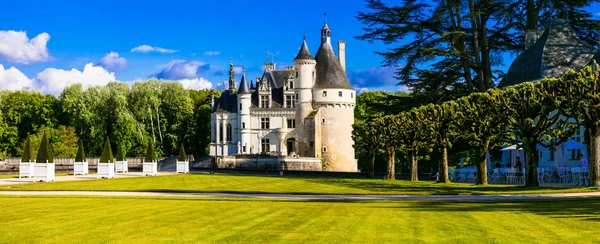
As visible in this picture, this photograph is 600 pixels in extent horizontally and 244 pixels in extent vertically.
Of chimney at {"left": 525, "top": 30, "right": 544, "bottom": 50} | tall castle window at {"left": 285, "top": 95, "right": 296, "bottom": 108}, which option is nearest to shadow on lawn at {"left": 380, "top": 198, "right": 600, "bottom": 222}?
chimney at {"left": 525, "top": 30, "right": 544, "bottom": 50}

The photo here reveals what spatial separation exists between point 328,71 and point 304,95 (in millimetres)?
3683

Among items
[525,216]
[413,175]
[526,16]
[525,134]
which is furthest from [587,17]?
[525,216]

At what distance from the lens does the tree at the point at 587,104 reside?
22.5 metres

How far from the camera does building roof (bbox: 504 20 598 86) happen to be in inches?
1406

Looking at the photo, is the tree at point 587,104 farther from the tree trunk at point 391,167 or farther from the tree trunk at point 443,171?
the tree trunk at point 391,167

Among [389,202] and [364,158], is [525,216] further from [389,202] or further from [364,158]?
[364,158]

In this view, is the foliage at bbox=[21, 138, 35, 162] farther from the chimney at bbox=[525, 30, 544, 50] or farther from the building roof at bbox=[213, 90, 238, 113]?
the building roof at bbox=[213, 90, 238, 113]

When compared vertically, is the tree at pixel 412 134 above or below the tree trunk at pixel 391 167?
above

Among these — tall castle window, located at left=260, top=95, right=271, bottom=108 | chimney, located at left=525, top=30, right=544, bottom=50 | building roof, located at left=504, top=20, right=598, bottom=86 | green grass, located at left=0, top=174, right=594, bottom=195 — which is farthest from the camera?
tall castle window, located at left=260, top=95, right=271, bottom=108

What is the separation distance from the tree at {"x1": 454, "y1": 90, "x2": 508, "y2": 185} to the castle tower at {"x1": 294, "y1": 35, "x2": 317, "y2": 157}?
4076 cm

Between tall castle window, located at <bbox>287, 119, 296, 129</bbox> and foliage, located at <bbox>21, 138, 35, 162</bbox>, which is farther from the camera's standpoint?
tall castle window, located at <bbox>287, 119, 296, 129</bbox>

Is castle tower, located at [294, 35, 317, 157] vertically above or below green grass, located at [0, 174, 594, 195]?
above

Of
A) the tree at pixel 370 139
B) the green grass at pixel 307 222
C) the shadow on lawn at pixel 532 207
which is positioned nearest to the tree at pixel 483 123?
the shadow on lawn at pixel 532 207

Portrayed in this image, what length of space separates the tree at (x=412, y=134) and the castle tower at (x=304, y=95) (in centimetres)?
3142
